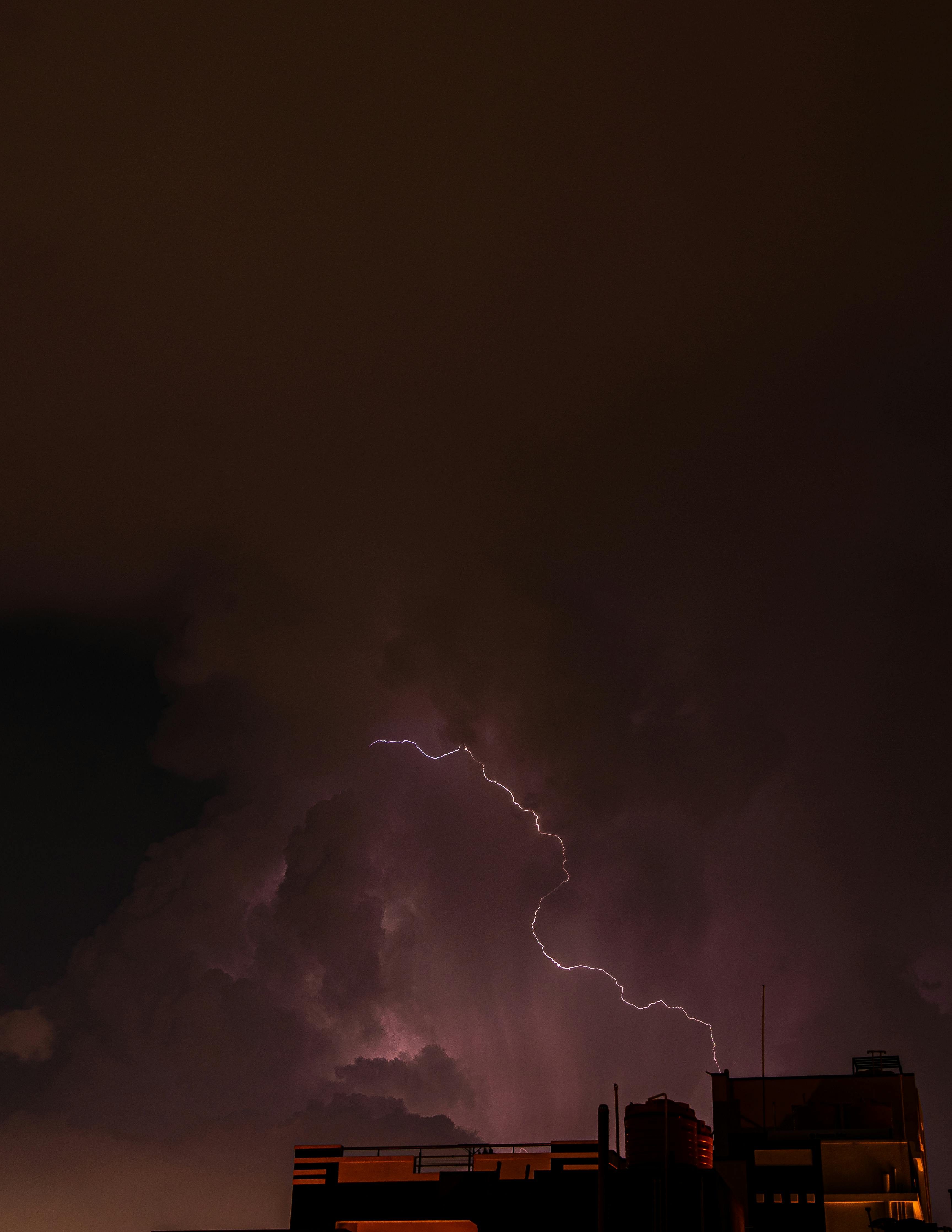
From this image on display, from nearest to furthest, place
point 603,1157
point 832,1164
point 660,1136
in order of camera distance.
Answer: point 603,1157 → point 660,1136 → point 832,1164

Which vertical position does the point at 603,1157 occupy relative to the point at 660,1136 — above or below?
below

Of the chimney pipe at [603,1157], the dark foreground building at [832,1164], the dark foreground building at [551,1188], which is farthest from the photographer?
the dark foreground building at [832,1164]

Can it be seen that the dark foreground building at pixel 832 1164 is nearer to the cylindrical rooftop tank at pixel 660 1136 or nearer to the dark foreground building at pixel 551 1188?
the dark foreground building at pixel 551 1188

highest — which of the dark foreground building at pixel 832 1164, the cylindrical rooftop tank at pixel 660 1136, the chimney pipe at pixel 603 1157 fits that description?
the dark foreground building at pixel 832 1164

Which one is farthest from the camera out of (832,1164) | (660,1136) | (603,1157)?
(832,1164)

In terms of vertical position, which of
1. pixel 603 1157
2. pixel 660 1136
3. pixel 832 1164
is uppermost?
pixel 832 1164

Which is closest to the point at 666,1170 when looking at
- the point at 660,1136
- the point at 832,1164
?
the point at 660,1136

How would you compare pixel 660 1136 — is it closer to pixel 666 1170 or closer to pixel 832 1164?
pixel 666 1170

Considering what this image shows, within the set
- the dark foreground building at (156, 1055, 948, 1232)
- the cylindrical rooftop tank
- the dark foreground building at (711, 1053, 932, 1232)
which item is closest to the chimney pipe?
the dark foreground building at (156, 1055, 948, 1232)

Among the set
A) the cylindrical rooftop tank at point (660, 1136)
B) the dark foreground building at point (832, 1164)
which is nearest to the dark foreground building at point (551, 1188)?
the cylindrical rooftop tank at point (660, 1136)

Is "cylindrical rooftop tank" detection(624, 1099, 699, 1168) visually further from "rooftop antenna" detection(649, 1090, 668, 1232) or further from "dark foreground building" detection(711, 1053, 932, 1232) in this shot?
"dark foreground building" detection(711, 1053, 932, 1232)

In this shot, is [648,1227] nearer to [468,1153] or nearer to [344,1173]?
[468,1153]

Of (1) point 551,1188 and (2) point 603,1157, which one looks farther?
(1) point 551,1188

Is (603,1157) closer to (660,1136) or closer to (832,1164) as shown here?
(660,1136)
